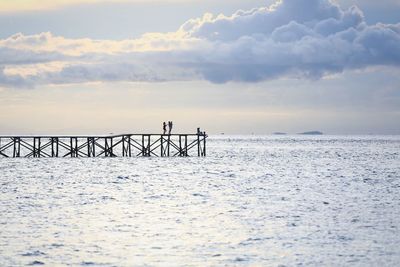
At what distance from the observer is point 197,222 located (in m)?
27.5

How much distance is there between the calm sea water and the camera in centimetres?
2022

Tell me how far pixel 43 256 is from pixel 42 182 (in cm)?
2908

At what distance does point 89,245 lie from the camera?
22.0m

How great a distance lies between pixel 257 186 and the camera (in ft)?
153

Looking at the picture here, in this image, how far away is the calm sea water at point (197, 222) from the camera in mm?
20219

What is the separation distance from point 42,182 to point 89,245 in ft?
90.5

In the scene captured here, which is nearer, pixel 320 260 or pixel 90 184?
pixel 320 260

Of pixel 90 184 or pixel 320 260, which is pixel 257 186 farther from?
pixel 320 260

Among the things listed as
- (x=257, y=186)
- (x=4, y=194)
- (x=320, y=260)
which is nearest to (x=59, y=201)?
(x=4, y=194)

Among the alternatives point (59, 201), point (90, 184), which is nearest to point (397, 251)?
point (59, 201)

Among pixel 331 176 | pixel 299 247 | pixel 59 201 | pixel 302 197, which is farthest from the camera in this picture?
pixel 331 176

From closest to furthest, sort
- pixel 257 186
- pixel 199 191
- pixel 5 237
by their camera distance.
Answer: pixel 5 237, pixel 199 191, pixel 257 186

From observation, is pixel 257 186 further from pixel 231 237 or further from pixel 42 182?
pixel 231 237

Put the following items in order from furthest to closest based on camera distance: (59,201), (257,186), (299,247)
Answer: (257,186) < (59,201) < (299,247)
